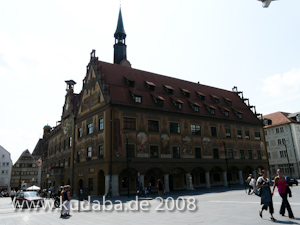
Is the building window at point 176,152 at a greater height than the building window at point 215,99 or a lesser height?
lesser

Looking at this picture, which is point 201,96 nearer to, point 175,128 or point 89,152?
point 175,128

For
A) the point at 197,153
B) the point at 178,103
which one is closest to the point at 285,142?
the point at 197,153

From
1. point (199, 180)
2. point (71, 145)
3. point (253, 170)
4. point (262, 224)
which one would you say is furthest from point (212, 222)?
point (253, 170)

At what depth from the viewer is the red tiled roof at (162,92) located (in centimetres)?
3366

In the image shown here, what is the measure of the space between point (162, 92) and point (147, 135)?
9.12 metres

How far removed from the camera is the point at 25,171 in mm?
90375

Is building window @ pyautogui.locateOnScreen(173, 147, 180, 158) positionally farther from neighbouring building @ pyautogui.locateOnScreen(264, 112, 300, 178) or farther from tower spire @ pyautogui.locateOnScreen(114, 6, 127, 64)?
neighbouring building @ pyautogui.locateOnScreen(264, 112, 300, 178)

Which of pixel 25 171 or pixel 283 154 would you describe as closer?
pixel 283 154

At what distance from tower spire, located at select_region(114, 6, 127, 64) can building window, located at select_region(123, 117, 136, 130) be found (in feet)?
67.0

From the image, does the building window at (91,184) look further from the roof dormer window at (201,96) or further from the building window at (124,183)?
the roof dormer window at (201,96)

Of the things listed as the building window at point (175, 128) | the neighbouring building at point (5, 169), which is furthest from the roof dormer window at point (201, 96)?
the neighbouring building at point (5, 169)

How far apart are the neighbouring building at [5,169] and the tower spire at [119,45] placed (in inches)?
2396

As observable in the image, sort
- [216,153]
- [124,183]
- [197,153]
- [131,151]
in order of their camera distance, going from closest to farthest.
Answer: [131,151] < [124,183] < [197,153] < [216,153]

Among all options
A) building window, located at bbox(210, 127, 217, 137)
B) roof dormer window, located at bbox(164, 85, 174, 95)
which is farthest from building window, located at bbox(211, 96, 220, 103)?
roof dormer window, located at bbox(164, 85, 174, 95)
